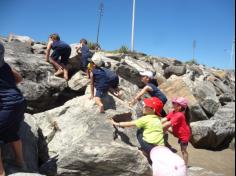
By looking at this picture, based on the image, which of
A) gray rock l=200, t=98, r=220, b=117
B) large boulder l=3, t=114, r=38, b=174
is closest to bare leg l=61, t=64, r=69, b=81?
large boulder l=3, t=114, r=38, b=174

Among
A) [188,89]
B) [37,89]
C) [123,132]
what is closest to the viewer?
[123,132]

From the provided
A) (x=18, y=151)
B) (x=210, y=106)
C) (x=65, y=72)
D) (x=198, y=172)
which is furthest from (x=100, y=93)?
(x=210, y=106)

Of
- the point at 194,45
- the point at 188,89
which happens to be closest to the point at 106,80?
the point at 188,89

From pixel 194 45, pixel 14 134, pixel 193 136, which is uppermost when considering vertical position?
pixel 194 45

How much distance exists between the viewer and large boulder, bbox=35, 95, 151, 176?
5.91 metres

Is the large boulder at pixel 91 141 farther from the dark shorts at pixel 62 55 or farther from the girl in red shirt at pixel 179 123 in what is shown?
the dark shorts at pixel 62 55

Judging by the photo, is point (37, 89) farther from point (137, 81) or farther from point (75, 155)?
point (137, 81)

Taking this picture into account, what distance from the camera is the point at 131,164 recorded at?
6.09 metres

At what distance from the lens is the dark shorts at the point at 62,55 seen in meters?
10.4

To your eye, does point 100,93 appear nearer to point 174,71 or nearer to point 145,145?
point 145,145

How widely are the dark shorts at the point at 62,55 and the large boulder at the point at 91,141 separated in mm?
2661

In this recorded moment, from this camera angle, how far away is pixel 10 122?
480 cm

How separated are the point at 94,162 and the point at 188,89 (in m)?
7.77

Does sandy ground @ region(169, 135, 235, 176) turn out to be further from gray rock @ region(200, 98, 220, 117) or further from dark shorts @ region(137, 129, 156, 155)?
dark shorts @ region(137, 129, 156, 155)
